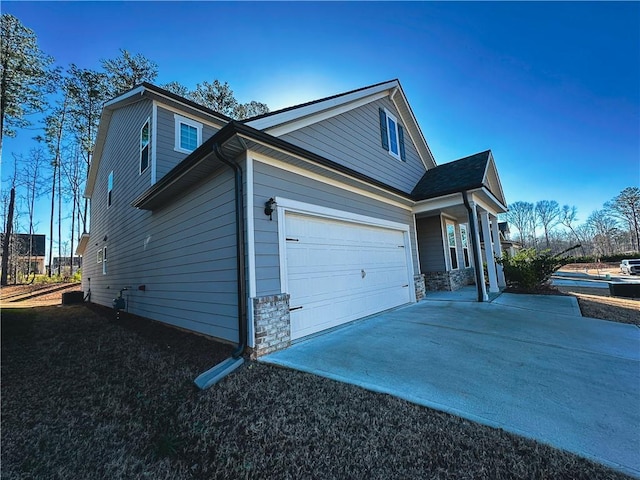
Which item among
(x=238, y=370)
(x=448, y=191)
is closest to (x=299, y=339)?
(x=238, y=370)

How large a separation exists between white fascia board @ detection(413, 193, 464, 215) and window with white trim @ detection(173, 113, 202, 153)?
23.0 feet

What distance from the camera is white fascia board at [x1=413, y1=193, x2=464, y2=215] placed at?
7909mm

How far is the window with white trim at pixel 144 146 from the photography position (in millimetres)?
7480

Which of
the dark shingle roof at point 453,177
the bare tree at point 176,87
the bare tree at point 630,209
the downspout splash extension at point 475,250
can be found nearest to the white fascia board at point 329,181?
the dark shingle roof at point 453,177

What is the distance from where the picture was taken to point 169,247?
20.5ft

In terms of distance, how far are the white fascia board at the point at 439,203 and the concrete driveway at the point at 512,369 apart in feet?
11.5

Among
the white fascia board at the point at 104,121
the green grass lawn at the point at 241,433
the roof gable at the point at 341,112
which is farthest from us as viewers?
the white fascia board at the point at 104,121

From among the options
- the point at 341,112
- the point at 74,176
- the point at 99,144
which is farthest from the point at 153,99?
the point at 74,176

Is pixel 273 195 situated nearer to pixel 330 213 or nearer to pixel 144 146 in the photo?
pixel 330 213

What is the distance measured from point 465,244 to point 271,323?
10.9 m

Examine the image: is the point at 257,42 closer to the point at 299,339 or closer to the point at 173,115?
the point at 173,115

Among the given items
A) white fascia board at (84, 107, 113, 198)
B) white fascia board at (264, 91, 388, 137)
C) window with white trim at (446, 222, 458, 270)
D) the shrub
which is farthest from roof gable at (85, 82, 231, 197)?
the shrub

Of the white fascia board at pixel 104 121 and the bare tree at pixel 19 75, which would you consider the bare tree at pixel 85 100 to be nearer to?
the bare tree at pixel 19 75

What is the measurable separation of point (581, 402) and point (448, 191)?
6144 mm
